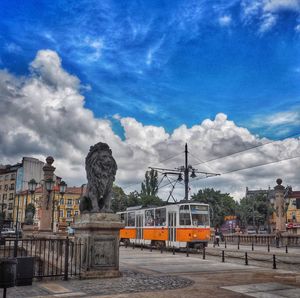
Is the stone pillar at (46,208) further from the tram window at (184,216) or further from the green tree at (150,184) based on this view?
the green tree at (150,184)

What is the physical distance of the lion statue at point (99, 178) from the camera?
1239cm

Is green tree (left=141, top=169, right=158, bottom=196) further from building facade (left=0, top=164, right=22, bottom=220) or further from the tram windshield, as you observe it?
the tram windshield

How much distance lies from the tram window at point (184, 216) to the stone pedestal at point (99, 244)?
14873mm

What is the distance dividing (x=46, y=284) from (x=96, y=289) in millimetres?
1542

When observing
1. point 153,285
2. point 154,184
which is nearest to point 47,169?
point 153,285

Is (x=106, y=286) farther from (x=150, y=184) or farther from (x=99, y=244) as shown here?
(x=150, y=184)

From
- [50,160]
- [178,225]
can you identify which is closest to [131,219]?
[178,225]

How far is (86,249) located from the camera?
11570 mm

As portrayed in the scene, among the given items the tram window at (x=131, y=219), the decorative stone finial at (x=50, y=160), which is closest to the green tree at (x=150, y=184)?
the tram window at (x=131, y=219)

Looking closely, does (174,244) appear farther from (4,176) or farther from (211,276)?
(4,176)

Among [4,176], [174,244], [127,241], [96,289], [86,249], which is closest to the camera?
[96,289]

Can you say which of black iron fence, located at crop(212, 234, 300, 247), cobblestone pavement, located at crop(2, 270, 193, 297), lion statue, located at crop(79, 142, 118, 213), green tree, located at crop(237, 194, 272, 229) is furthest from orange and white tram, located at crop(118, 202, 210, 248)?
green tree, located at crop(237, 194, 272, 229)

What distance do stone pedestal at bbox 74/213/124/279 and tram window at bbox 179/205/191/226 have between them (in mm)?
14873

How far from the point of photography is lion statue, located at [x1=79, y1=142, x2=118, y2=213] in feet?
40.7
